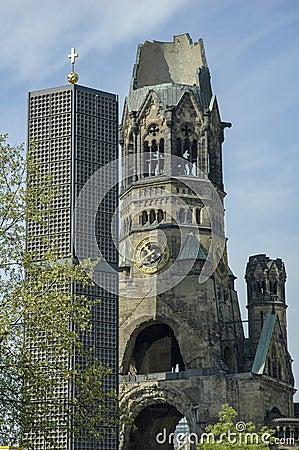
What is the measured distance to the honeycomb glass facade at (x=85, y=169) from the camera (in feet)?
214

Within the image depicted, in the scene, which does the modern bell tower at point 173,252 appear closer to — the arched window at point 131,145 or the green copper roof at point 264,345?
the arched window at point 131,145

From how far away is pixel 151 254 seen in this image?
277 feet

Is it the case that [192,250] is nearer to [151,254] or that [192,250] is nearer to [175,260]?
[175,260]

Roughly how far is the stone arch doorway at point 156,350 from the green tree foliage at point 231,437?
48.2ft

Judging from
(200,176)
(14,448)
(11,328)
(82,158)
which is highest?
(200,176)

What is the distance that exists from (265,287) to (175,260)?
13255 millimetres

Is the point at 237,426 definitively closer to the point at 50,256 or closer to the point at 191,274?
the point at 191,274

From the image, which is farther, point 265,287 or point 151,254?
point 265,287

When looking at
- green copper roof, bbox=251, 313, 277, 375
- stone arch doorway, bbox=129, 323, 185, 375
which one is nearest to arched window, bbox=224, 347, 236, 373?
green copper roof, bbox=251, 313, 277, 375

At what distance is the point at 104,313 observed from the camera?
67.1 metres

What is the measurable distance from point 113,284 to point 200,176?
74.8 feet

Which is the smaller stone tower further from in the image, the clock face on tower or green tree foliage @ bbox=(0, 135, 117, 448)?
green tree foliage @ bbox=(0, 135, 117, 448)

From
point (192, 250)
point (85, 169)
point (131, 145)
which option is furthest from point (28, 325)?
point (131, 145)

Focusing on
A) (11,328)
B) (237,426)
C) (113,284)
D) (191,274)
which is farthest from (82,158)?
(11,328)
